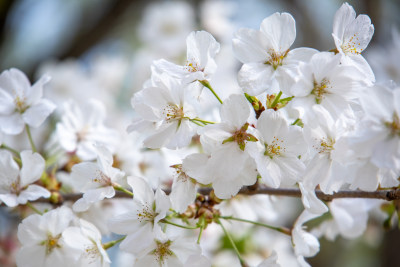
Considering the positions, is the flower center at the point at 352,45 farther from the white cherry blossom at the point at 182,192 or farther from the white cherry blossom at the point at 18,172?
the white cherry blossom at the point at 18,172

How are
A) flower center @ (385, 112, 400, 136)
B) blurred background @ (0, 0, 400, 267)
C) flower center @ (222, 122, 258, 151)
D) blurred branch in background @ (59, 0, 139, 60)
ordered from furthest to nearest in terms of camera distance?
blurred branch in background @ (59, 0, 139, 60) < blurred background @ (0, 0, 400, 267) < flower center @ (222, 122, 258, 151) < flower center @ (385, 112, 400, 136)

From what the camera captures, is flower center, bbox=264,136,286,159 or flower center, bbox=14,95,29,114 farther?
flower center, bbox=14,95,29,114

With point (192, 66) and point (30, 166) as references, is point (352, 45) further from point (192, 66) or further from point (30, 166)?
point (30, 166)

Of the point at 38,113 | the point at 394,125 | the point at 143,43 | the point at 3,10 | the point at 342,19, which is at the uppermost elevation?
the point at 342,19

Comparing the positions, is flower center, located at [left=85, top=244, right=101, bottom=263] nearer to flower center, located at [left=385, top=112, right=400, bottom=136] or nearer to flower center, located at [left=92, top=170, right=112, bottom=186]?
flower center, located at [left=92, top=170, right=112, bottom=186]

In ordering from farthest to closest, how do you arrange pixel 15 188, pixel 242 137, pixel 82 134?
1. pixel 82 134
2. pixel 15 188
3. pixel 242 137

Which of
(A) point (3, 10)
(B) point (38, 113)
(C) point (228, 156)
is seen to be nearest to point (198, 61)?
(C) point (228, 156)

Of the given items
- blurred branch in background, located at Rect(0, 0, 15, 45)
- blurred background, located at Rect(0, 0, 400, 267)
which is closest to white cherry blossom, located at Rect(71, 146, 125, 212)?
blurred background, located at Rect(0, 0, 400, 267)
